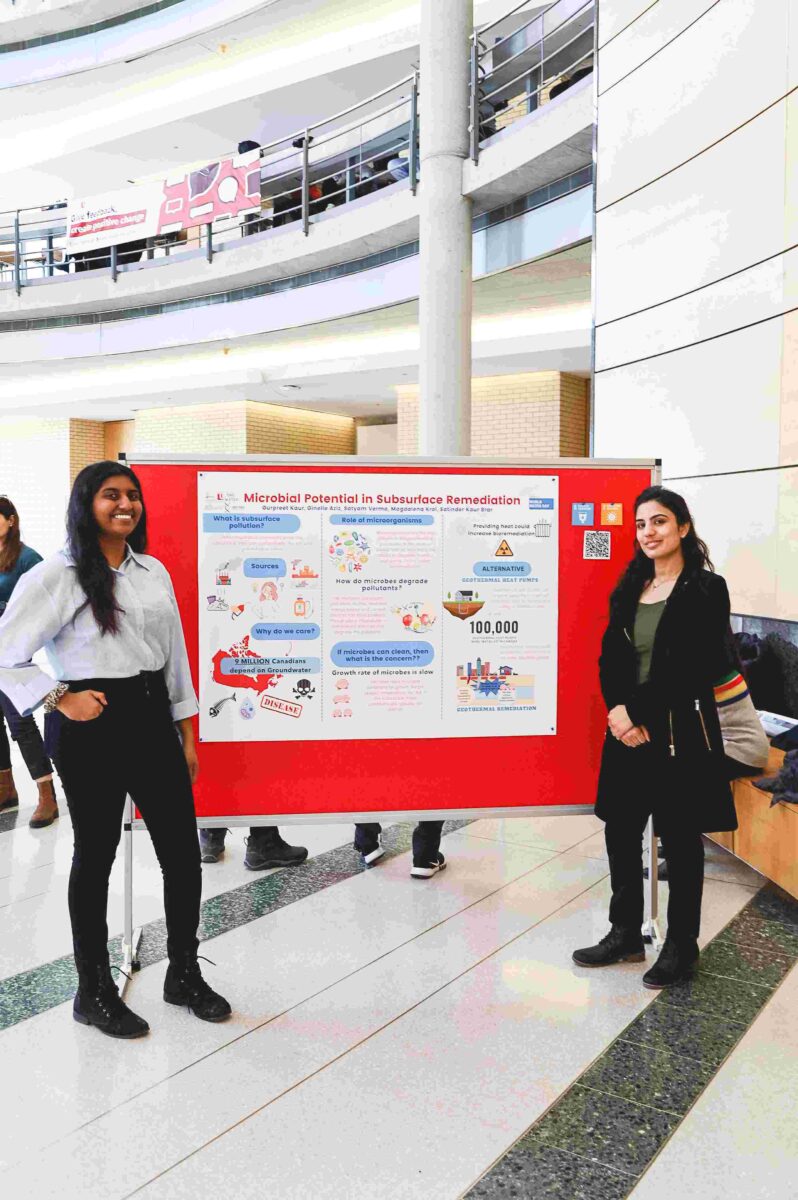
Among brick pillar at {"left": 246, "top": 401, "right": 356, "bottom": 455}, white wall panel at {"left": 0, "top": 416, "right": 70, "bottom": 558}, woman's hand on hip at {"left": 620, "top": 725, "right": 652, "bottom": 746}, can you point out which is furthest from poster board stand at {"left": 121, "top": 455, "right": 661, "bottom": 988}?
white wall panel at {"left": 0, "top": 416, "right": 70, "bottom": 558}

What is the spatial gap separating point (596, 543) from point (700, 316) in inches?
99.7

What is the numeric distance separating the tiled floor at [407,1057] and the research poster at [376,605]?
753mm

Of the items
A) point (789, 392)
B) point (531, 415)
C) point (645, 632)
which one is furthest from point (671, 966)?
point (531, 415)

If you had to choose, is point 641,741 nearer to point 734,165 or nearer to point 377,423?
point 734,165

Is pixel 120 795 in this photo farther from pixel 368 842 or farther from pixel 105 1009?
pixel 368 842

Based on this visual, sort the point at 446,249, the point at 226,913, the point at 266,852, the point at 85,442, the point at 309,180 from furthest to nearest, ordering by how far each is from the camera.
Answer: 1. the point at 85,442
2. the point at 309,180
3. the point at 446,249
4. the point at 266,852
5. the point at 226,913

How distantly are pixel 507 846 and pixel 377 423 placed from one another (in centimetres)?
1415

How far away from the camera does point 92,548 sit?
255 cm

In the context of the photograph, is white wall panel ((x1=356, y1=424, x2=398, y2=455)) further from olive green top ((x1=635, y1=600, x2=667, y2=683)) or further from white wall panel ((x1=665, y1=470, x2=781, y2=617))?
olive green top ((x1=635, y1=600, x2=667, y2=683))

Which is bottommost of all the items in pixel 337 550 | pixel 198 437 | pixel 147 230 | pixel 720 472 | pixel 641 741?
pixel 641 741

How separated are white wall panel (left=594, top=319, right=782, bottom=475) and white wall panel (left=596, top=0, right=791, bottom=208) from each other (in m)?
1.16

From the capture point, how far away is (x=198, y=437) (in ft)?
52.4

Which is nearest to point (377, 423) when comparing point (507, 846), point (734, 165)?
point (734, 165)

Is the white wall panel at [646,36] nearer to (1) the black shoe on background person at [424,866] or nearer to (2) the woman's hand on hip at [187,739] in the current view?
(1) the black shoe on background person at [424,866]
